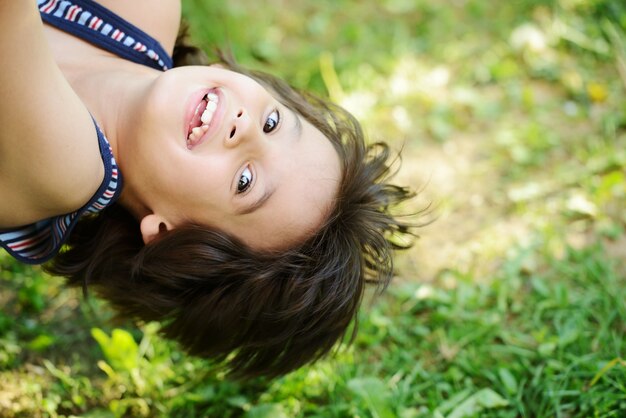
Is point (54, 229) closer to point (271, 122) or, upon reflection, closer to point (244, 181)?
point (244, 181)

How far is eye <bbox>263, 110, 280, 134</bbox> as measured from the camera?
209 cm

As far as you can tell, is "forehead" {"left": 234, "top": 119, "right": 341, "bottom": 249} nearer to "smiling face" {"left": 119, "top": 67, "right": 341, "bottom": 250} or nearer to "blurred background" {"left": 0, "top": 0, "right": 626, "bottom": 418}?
"smiling face" {"left": 119, "top": 67, "right": 341, "bottom": 250}

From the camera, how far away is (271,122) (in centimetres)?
211

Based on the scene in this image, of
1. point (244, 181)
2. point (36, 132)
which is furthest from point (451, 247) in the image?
point (36, 132)

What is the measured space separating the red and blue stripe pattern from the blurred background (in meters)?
0.36

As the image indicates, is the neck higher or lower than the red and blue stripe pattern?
higher

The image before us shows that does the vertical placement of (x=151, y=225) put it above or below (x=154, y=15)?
below

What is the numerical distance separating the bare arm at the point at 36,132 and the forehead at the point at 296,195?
479 millimetres

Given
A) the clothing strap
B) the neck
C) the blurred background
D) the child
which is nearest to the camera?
the child

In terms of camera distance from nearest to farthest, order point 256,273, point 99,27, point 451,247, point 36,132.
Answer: point 36,132 < point 256,273 < point 99,27 < point 451,247

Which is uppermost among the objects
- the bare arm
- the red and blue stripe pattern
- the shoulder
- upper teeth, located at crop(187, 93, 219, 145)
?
the shoulder

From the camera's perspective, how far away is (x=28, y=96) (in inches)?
65.6

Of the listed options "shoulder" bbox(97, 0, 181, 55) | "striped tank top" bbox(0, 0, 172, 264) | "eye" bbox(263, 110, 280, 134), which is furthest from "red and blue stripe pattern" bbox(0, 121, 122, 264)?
"shoulder" bbox(97, 0, 181, 55)

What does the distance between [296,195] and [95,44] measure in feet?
2.85
